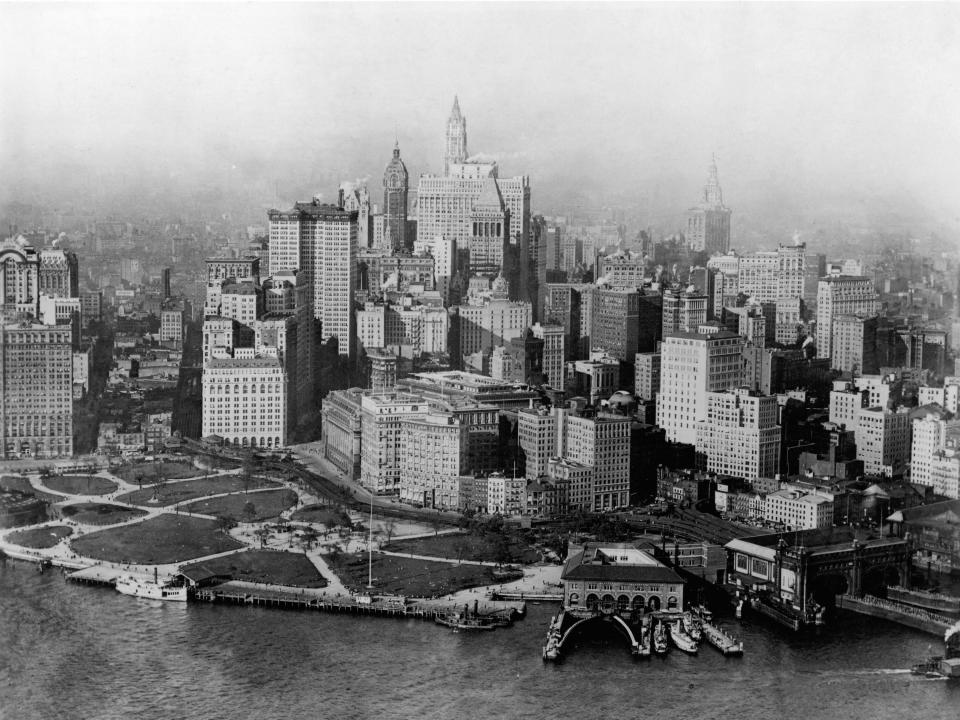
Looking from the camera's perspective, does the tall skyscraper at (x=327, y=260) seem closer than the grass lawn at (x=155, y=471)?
No

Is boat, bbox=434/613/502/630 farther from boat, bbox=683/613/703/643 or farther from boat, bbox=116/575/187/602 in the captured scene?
boat, bbox=116/575/187/602

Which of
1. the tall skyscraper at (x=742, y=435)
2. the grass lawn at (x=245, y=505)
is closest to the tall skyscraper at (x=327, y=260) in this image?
the grass lawn at (x=245, y=505)

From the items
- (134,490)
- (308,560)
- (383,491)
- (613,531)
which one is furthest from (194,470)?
(613,531)

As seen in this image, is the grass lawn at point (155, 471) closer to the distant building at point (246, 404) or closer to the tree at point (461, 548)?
the distant building at point (246, 404)

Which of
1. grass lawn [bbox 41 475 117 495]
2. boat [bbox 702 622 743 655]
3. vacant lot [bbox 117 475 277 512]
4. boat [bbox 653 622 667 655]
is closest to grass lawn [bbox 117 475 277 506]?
vacant lot [bbox 117 475 277 512]

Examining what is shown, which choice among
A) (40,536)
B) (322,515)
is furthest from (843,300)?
(40,536)

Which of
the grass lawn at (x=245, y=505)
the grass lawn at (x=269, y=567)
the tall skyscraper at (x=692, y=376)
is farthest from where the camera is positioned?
the tall skyscraper at (x=692, y=376)
